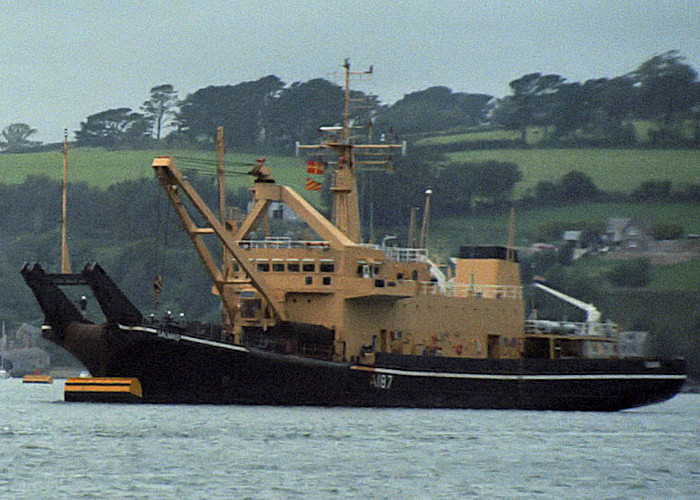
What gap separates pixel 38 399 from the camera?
86.1 metres

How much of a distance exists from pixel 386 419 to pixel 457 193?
76477mm

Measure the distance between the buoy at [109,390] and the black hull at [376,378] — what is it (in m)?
0.29

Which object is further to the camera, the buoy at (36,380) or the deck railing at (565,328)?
the buoy at (36,380)

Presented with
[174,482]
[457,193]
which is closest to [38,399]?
[174,482]

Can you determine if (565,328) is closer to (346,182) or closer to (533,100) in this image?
(346,182)

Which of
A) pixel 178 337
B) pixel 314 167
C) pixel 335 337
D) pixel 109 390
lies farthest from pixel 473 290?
pixel 109 390

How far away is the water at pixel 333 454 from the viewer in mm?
43594

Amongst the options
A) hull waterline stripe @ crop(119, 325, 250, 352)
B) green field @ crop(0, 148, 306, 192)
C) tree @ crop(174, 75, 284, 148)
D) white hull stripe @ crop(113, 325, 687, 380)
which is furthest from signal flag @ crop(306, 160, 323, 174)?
tree @ crop(174, 75, 284, 148)

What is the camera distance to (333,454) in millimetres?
50438

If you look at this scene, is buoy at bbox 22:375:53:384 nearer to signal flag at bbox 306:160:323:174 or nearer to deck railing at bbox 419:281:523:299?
deck railing at bbox 419:281:523:299

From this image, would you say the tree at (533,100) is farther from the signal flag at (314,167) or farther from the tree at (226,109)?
the signal flag at (314,167)

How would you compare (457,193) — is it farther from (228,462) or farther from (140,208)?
(228,462)

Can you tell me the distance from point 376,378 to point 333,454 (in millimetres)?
18197

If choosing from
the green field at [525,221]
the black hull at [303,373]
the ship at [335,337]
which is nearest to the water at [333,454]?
the black hull at [303,373]
